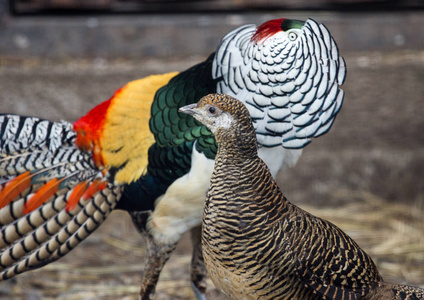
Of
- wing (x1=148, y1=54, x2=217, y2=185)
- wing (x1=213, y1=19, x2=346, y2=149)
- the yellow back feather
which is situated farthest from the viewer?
the yellow back feather

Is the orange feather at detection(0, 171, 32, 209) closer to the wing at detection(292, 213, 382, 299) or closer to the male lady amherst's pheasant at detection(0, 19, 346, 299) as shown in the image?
the male lady amherst's pheasant at detection(0, 19, 346, 299)

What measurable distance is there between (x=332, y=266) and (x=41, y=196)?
1221 millimetres

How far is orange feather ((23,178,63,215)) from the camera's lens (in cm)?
237

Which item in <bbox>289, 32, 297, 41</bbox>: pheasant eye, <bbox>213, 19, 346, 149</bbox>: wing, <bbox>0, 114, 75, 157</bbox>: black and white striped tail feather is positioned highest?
<bbox>289, 32, 297, 41</bbox>: pheasant eye

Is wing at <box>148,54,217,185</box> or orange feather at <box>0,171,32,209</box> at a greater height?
wing at <box>148,54,217,185</box>

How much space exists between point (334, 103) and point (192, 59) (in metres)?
1.76

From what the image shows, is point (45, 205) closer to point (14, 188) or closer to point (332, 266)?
point (14, 188)

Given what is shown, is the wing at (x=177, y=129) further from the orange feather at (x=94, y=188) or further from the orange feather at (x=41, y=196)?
the orange feather at (x=41, y=196)

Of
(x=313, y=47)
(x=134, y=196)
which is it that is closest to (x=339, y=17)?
(x=313, y=47)

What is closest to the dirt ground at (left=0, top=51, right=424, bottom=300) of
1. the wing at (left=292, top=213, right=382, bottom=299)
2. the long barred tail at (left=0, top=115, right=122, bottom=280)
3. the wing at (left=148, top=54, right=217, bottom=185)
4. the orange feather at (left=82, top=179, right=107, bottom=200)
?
the long barred tail at (left=0, top=115, right=122, bottom=280)

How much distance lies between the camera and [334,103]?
2.14 meters

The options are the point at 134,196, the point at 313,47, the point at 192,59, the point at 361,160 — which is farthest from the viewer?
the point at 361,160

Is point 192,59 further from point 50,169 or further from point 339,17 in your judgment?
point 50,169

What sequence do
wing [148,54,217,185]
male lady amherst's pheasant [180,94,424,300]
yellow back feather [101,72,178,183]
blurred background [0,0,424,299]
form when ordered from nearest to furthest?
male lady amherst's pheasant [180,94,424,300] < wing [148,54,217,185] < yellow back feather [101,72,178,183] < blurred background [0,0,424,299]
